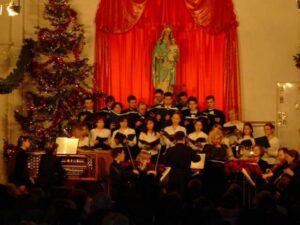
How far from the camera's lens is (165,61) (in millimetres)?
16266

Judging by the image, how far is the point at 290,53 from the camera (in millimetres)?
16578

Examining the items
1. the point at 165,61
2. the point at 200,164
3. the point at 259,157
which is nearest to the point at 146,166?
the point at 200,164

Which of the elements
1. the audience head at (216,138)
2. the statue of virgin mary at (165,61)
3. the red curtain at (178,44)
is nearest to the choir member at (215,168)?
the audience head at (216,138)

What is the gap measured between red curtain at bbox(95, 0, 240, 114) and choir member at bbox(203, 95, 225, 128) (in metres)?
1.29

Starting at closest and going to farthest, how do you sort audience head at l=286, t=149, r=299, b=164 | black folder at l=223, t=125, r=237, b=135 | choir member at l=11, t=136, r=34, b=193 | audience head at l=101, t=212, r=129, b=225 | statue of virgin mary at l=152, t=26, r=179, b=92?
audience head at l=101, t=212, r=129, b=225
audience head at l=286, t=149, r=299, b=164
choir member at l=11, t=136, r=34, b=193
black folder at l=223, t=125, r=237, b=135
statue of virgin mary at l=152, t=26, r=179, b=92

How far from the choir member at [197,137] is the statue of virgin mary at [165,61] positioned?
2545mm

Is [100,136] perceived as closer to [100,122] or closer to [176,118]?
[100,122]

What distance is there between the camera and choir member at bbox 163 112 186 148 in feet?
44.8

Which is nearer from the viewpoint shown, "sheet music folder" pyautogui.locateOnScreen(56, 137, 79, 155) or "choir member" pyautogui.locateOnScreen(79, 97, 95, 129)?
"sheet music folder" pyautogui.locateOnScreen(56, 137, 79, 155)

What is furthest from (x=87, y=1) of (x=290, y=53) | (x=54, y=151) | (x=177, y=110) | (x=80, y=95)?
(x=54, y=151)

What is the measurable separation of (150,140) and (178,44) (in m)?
3.79

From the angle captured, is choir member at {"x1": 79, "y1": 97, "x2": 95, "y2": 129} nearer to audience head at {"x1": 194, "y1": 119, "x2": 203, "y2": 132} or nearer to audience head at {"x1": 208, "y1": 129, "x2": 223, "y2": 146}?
audience head at {"x1": 194, "y1": 119, "x2": 203, "y2": 132}

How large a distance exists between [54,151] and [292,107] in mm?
7530

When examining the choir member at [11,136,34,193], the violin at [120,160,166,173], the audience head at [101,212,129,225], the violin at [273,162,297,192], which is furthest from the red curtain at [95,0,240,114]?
the audience head at [101,212,129,225]
